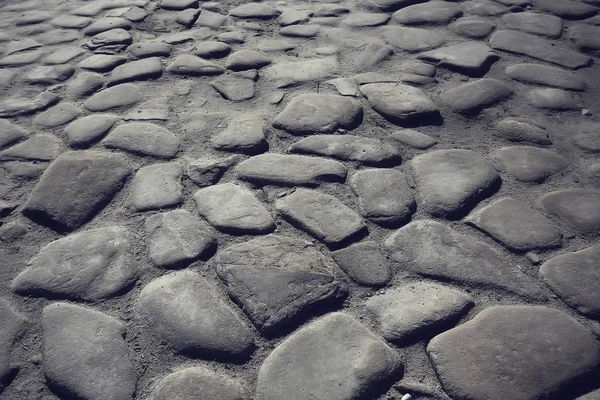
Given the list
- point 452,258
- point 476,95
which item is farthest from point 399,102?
point 452,258

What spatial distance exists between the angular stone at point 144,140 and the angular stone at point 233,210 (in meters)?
0.31

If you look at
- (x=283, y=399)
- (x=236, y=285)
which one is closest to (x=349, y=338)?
(x=283, y=399)

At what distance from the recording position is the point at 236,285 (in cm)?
151

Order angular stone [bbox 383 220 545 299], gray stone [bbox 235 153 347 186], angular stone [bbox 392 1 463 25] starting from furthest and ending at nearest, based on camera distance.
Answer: angular stone [bbox 392 1 463 25], gray stone [bbox 235 153 347 186], angular stone [bbox 383 220 545 299]

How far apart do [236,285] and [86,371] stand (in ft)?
1.40

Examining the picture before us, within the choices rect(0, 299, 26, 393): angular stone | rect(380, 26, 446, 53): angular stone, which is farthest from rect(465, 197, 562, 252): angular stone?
rect(0, 299, 26, 393): angular stone

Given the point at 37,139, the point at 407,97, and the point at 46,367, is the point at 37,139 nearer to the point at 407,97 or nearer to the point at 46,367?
the point at 46,367

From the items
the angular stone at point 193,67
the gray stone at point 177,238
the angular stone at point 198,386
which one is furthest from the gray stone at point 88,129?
the angular stone at point 198,386

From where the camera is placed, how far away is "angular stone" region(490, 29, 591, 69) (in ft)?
8.41

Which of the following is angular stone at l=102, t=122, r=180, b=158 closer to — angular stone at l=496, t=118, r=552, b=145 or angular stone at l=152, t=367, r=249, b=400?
angular stone at l=152, t=367, r=249, b=400

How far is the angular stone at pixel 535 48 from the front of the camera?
8.41 ft

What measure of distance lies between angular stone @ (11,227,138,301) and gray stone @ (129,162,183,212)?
0.15m

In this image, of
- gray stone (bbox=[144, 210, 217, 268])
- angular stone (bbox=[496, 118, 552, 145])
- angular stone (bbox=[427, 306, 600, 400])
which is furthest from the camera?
angular stone (bbox=[496, 118, 552, 145])

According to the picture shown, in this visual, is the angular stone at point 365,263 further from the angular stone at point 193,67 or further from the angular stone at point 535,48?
the angular stone at point 535,48
